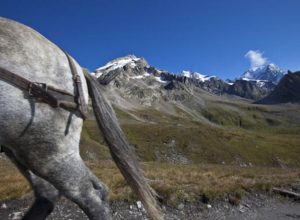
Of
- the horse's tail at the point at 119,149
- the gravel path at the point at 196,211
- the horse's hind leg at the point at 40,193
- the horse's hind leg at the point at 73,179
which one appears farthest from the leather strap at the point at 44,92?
the gravel path at the point at 196,211

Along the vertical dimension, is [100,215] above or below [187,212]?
above

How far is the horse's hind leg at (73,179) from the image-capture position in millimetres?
5082

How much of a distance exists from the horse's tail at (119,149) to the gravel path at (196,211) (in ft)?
19.8

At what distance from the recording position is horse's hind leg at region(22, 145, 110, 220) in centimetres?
508

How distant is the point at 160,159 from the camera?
214 ft

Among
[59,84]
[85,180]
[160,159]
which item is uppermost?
[59,84]

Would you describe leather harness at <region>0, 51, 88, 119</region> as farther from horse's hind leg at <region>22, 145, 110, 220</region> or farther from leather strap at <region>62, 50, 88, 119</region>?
horse's hind leg at <region>22, 145, 110, 220</region>

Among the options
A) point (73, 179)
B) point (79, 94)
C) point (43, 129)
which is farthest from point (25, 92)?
point (73, 179)

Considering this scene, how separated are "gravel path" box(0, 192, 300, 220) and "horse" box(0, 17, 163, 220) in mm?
6438

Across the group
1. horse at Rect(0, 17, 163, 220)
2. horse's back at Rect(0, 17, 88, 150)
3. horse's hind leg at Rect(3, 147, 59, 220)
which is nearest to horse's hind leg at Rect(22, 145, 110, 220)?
horse at Rect(0, 17, 163, 220)

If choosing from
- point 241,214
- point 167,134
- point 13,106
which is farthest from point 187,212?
point 167,134

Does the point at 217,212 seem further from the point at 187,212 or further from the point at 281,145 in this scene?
the point at 281,145

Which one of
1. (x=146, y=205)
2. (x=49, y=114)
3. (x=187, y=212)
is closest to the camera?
(x=49, y=114)

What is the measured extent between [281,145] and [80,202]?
9113 cm
